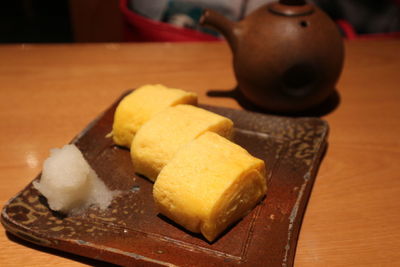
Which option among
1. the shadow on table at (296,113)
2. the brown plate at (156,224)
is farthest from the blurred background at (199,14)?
the brown plate at (156,224)

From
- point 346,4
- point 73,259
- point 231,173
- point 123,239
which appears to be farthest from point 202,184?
point 346,4

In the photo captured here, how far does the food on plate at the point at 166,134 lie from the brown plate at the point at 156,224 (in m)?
0.06

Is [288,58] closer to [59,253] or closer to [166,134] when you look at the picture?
[166,134]

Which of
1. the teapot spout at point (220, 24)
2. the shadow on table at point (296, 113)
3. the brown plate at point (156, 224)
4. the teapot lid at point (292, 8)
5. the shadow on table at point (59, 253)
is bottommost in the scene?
the shadow on table at point (296, 113)

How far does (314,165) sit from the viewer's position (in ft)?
3.64

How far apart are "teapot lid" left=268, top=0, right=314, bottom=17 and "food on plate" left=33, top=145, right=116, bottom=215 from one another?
762 millimetres

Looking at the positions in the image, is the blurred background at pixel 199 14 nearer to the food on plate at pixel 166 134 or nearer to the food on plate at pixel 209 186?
the food on plate at pixel 166 134

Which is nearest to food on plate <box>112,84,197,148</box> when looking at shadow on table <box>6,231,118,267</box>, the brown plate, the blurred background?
the brown plate

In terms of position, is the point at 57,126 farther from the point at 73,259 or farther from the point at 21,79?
the point at 73,259

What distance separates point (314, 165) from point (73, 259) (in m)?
0.65

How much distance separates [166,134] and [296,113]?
0.61 m

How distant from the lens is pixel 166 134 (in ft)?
3.43

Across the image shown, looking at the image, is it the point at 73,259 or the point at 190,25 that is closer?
the point at 73,259

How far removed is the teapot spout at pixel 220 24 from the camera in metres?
1.35
